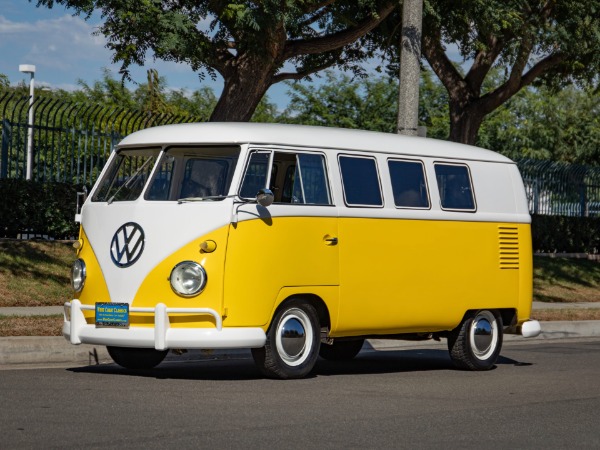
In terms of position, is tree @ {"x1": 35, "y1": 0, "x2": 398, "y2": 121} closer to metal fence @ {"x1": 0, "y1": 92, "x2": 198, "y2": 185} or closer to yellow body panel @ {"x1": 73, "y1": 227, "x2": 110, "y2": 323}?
metal fence @ {"x1": 0, "y1": 92, "x2": 198, "y2": 185}

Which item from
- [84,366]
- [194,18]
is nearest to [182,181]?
[84,366]

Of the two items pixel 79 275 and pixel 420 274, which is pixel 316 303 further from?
pixel 79 275

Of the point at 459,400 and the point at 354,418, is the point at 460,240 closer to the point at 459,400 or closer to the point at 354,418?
the point at 459,400

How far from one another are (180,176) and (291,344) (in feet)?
5.98

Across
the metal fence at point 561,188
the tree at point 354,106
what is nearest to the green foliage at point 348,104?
the tree at point 354,106

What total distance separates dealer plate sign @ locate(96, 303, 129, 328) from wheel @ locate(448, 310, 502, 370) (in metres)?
3.86

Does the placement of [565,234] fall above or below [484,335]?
above

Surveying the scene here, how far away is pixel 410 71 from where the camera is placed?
1758 centimetres

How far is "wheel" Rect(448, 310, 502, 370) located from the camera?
13.3 meters

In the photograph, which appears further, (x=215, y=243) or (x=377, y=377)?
(x=377, y=377)

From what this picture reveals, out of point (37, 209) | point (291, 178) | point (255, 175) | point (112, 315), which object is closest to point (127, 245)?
point (112, 315)

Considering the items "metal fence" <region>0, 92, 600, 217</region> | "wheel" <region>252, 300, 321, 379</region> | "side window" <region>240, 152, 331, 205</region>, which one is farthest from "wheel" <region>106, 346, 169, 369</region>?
"metal fence" <region>0, 92, 600, 217</region>

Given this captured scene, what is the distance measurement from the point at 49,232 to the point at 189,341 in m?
11.0

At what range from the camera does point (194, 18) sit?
2006cm
